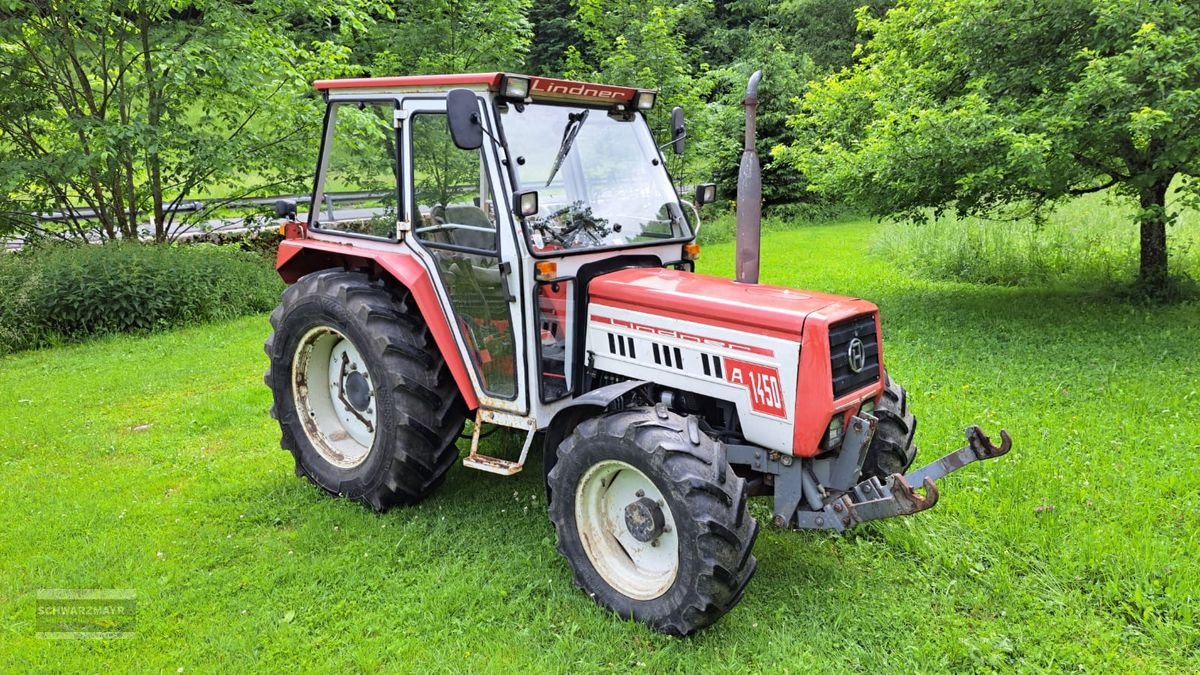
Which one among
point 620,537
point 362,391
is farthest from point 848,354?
point 362,391

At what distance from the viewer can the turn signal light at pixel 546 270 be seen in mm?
3768

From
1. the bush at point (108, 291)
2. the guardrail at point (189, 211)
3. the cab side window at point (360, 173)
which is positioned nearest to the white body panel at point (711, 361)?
the cab side window at point (360, 173)

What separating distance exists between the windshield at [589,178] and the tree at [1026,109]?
12.3ft

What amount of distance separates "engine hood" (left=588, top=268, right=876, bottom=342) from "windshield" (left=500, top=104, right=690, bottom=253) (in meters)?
0.28

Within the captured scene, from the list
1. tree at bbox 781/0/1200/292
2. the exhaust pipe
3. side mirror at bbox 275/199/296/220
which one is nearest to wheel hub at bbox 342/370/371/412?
side mirror at bbox 275/199/296/220

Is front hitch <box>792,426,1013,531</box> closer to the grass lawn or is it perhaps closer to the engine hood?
the grass lawn

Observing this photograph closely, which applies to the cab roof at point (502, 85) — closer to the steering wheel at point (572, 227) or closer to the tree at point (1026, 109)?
the steering wheel at point (572, 227)

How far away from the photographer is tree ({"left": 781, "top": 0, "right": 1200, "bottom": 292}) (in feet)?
21.4

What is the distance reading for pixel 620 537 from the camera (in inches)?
142

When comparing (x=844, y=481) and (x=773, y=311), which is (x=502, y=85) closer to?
(x=773, y=311)

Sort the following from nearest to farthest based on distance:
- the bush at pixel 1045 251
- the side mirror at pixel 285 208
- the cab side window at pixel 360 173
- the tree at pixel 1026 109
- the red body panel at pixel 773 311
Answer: the red body panel at pixel 773 311 → the cab side window at pixel 360 173 → the side mirror at pixel 285 208 → the tree at pixel 1026 109 → the bush at pixel 1045 251

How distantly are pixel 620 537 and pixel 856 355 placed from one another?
1.30 m

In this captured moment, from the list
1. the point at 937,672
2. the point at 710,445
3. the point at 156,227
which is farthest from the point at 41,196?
the point at 937,672

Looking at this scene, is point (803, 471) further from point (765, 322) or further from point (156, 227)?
point (156, 227)
